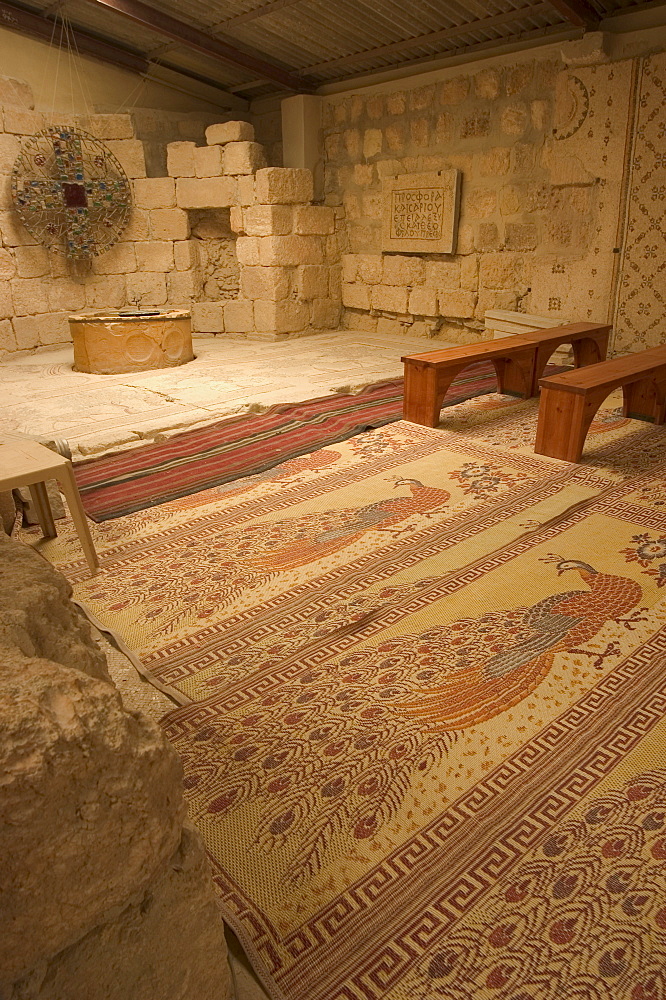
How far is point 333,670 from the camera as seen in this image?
213 centimetres

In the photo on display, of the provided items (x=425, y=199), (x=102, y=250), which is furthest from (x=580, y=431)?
(x=102, y=250)

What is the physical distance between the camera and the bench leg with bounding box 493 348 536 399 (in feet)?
16.6

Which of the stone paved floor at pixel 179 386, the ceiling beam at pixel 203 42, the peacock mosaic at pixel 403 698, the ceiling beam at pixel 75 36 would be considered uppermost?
the ceiling beam at pixel 75 36

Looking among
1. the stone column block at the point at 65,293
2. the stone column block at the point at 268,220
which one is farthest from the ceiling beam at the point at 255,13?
the stone column block at the point at 65,293

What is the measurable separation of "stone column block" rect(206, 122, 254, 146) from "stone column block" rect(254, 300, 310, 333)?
1.85 m

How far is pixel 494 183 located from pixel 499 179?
2.5 inches

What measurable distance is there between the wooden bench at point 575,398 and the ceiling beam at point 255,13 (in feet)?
16.2

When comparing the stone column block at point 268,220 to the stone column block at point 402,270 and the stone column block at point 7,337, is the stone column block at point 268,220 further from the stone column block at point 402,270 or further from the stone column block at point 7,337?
the stone column block at point 7,337

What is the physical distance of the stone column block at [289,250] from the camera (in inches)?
313

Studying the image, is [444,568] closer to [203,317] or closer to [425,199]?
[425,199]

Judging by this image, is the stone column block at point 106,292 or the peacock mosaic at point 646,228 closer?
the peacock mosaic at point 646,228

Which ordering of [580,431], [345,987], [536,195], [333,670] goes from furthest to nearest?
[536,195]
[580,431]
[333,670]
[345,987]

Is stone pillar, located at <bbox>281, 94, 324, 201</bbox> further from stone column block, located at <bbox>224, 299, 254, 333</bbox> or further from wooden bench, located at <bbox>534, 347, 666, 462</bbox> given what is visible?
wooden bench, located at <bbox>534, 347, 666, 462</bbox>

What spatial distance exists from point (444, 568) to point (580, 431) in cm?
153
